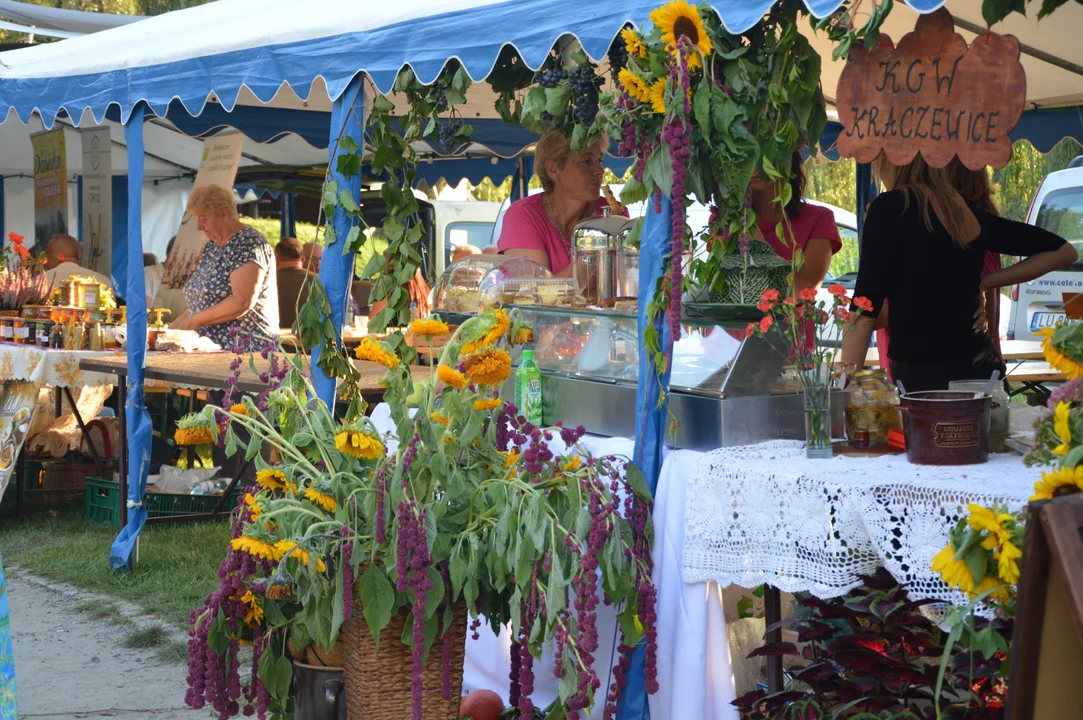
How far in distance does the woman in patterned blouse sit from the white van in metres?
5.48

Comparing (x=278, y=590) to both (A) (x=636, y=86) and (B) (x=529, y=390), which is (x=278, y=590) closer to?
(B) (x=529, y=390)

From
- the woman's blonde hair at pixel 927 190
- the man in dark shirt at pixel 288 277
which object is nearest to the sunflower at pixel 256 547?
the woman's blonde hair at pixel 927 190

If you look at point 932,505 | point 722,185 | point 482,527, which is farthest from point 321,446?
point 932,505

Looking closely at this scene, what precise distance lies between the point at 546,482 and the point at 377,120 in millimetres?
1595

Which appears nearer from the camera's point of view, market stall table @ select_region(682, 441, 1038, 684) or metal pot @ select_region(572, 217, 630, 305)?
market stall table @ select_region(682, 441, 1038, 684)

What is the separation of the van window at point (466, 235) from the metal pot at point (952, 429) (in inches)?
460

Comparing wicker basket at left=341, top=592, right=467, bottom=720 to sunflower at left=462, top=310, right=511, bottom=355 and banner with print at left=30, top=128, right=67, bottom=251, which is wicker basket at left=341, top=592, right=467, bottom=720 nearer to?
sunflower at left=462, top=310, right=511, bottom=355

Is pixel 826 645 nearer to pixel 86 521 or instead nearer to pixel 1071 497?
pixel 1071 497

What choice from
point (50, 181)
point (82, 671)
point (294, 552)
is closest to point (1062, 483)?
point (294, 552)

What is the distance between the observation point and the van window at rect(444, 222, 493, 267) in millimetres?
14102

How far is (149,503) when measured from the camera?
655 centimetres

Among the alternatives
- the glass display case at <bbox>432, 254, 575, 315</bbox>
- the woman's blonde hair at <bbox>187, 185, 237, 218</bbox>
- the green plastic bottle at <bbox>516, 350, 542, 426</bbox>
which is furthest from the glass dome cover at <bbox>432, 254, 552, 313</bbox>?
the woman's blonde hair at <bbox>187, 185, 237, 218</bbox>

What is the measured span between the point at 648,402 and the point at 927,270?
106cm

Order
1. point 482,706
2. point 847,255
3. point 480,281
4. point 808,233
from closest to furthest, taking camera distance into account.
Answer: point 482,706 < point 480,281 < point 808,233 < point 847,255
